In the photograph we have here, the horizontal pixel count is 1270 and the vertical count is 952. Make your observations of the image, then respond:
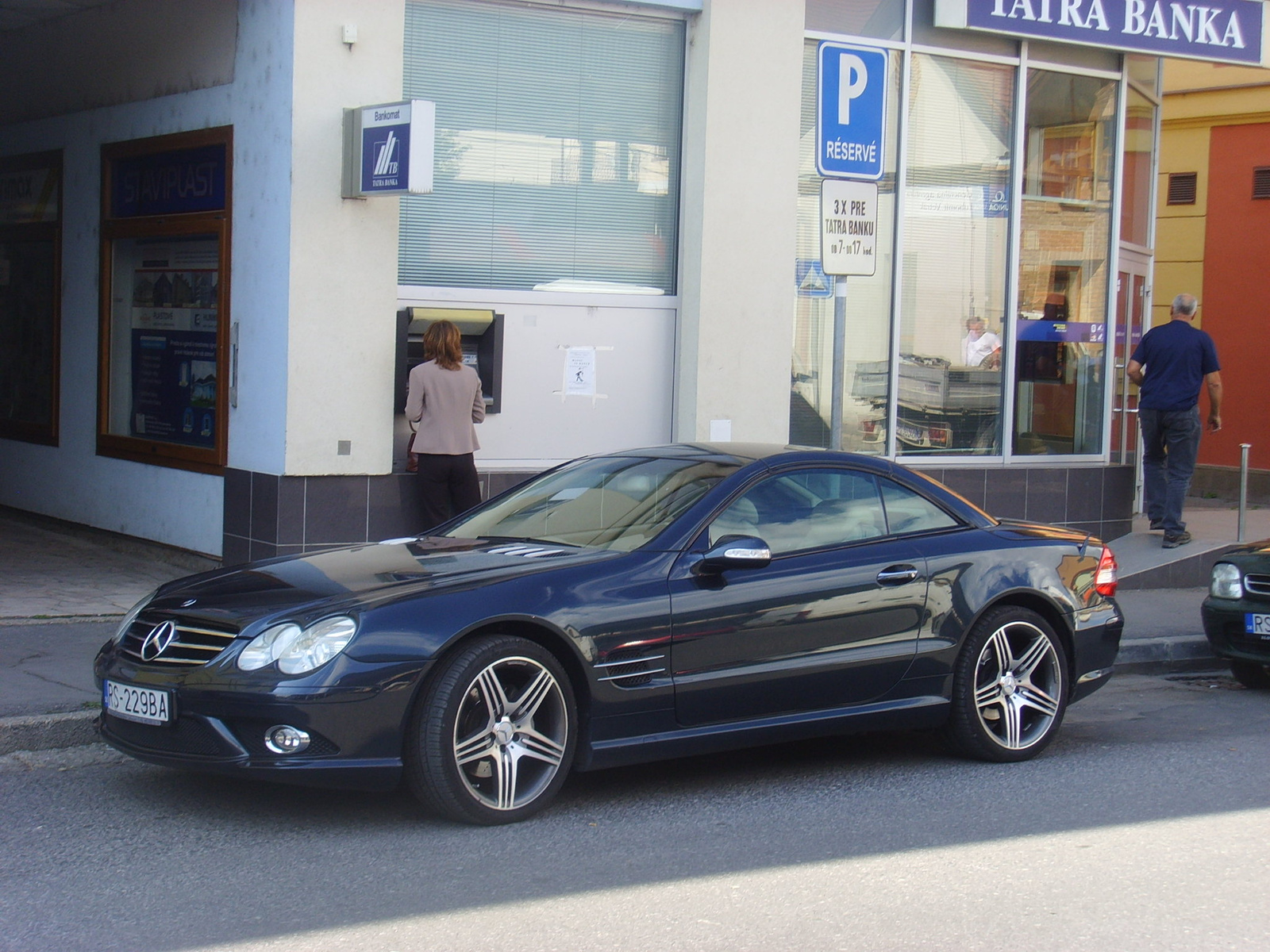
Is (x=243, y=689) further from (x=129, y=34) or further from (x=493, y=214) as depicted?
(x=129, y=34)

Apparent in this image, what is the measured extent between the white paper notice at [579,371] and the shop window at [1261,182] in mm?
10241

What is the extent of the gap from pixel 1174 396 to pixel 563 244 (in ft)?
15.8

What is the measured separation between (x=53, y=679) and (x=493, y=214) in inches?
185

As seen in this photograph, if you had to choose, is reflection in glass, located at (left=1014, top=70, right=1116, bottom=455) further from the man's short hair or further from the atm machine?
the atm machine

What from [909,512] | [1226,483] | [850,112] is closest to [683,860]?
[909,512]

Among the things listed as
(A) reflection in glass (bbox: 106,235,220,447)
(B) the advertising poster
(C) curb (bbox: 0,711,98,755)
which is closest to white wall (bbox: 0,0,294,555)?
(A) reflection in glass (bbox: 106,235,220,447)

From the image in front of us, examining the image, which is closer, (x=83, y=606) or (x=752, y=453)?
(x=752, y=453)

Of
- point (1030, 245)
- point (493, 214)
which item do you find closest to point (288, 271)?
→ point (493, 214)

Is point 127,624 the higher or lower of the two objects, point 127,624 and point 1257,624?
the higher

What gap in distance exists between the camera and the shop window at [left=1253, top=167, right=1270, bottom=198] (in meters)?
17.1

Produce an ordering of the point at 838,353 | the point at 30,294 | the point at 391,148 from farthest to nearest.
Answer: the point at 30,294, the point at 391,148, the point at 838,353

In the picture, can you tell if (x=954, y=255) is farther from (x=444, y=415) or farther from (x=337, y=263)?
(x=337, y=263)

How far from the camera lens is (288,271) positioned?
931 centimetres

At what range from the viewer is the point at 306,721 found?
490 cm
